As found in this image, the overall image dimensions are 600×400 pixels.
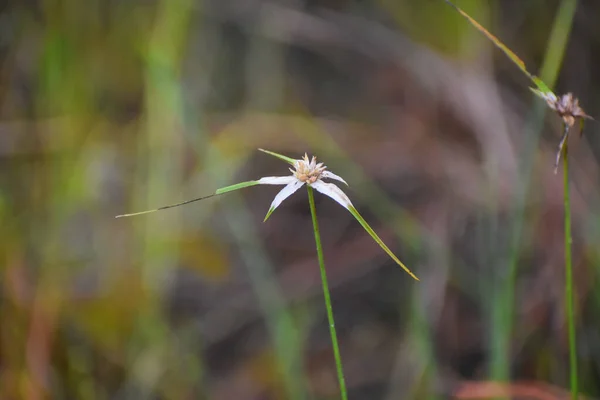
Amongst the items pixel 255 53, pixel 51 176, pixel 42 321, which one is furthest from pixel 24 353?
pixel 255 53

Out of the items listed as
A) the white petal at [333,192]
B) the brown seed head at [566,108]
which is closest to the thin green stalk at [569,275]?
the brown seed head at [566,108]

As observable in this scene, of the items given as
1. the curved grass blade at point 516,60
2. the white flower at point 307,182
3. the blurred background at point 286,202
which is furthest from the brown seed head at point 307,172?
the blurred background at point 286,202

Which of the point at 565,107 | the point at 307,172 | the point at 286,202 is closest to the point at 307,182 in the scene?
the point at 307,172

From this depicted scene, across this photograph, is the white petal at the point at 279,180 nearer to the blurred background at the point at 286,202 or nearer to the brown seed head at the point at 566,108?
the brown seed head at the point at 566,108

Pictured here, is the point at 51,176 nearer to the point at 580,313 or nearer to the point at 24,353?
the point at 24,353

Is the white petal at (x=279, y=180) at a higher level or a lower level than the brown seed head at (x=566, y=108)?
lower

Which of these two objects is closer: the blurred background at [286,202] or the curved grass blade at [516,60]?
the curved grass blade at [516,60]

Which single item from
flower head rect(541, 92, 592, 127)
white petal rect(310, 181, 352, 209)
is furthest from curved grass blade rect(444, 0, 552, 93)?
white petal rect(310, 181, 352, 209)

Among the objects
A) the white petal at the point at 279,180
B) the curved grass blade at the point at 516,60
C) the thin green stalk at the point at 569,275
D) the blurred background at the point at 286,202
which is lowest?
the thin green stalk at the point at 569,275
